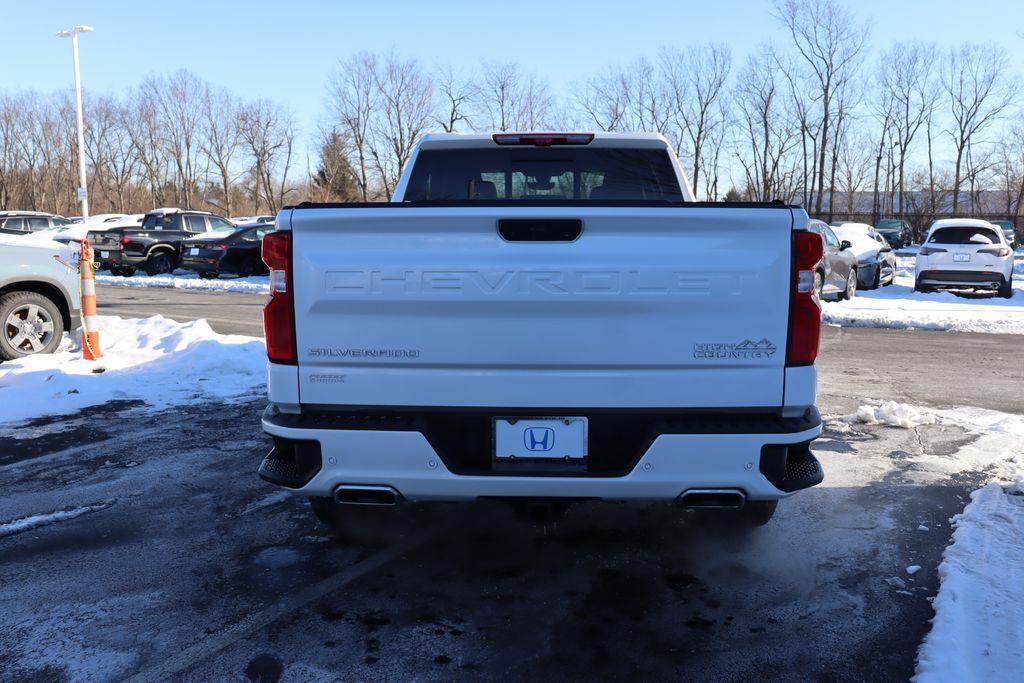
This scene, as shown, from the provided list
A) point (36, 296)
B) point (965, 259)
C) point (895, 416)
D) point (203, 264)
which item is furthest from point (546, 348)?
point (203, 264)

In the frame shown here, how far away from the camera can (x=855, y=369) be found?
348 inches

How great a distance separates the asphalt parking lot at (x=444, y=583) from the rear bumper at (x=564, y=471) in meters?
0.50

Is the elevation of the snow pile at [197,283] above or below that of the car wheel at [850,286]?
below

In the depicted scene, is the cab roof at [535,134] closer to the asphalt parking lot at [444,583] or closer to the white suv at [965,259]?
the asphalt parking lot at [444,583]

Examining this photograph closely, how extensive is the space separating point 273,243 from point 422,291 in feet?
1.97

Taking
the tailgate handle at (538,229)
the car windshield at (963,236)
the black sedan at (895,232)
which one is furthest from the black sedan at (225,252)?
the black sedan at (895,232)

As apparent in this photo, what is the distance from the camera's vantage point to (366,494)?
3.21 m

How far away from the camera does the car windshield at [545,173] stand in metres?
4.87

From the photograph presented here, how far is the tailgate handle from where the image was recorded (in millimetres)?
3023

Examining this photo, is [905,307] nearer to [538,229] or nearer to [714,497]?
[714,497]

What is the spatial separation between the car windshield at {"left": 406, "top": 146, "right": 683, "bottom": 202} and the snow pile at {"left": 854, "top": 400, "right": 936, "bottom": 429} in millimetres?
2784

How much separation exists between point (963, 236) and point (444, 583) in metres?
17.8

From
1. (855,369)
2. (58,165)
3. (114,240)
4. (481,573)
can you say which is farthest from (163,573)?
(58,165)

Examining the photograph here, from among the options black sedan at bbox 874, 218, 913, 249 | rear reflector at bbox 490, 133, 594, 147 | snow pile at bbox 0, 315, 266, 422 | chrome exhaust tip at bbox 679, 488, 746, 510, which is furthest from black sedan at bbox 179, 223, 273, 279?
black sedan at bbox 874, 218, 913, 249
